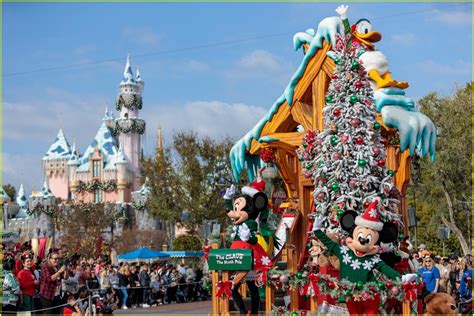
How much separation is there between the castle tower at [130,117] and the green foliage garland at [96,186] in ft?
10.0

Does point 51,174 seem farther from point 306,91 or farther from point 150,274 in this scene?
point 306,91

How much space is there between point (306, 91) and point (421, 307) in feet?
18.6

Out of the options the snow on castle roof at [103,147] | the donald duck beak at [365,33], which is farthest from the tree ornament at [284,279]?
the snow on castle roof at [103,147]

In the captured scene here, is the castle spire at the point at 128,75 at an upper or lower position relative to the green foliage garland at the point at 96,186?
upper

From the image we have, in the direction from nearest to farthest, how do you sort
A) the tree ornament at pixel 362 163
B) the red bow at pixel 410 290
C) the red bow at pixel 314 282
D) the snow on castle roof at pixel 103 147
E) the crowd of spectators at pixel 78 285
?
1. the red bow at pixel 410 290
2. the red bow at pixel 314 282
3. the tree ornament at pixel 362 163
4. the crowd of spectators at pixel 78 285
5. the snow on castle roof at pixel 103 147

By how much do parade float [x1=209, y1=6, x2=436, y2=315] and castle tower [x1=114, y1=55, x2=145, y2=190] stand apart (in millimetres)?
80967

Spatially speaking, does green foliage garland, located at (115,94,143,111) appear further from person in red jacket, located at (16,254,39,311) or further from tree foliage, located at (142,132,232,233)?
person in red jacket, located at (16,254,39,311)

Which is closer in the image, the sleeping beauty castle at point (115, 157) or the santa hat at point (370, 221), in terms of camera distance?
the santa hat at point (370, 221)

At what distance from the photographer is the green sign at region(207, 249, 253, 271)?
1191cm

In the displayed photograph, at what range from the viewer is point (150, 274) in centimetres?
2422

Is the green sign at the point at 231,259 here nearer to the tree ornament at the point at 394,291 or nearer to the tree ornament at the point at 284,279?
the tree ornament at the point at 284,279

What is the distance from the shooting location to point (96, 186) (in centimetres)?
9738

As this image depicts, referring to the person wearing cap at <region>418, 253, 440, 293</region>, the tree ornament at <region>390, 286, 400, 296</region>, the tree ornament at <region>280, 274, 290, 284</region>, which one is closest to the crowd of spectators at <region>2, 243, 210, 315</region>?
the tree ornament at <region>280, 274, 290, 284</region>

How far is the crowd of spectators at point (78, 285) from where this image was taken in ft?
42.1
